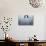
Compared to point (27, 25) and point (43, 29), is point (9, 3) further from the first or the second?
point (43, 29)

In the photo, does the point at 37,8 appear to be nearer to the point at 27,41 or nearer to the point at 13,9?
the point at 13,9

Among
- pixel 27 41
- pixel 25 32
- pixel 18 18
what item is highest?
pixel 18 18

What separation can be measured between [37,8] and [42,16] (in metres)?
0.16

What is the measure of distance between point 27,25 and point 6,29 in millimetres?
354

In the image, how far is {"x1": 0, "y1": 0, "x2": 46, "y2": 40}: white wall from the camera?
2.15 metres

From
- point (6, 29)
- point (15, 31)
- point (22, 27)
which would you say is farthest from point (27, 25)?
point (6, 29)

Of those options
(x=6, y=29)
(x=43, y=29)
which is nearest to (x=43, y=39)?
(x=43, y=29)

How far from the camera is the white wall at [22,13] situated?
2152mm

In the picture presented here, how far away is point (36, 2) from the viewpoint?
2.22 metres

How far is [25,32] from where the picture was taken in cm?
217

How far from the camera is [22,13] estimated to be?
220 centimetres

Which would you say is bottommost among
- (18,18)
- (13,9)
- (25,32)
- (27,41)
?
(27,41)

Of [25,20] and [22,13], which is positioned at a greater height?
[22,13]

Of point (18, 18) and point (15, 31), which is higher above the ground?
point (18, 18)
